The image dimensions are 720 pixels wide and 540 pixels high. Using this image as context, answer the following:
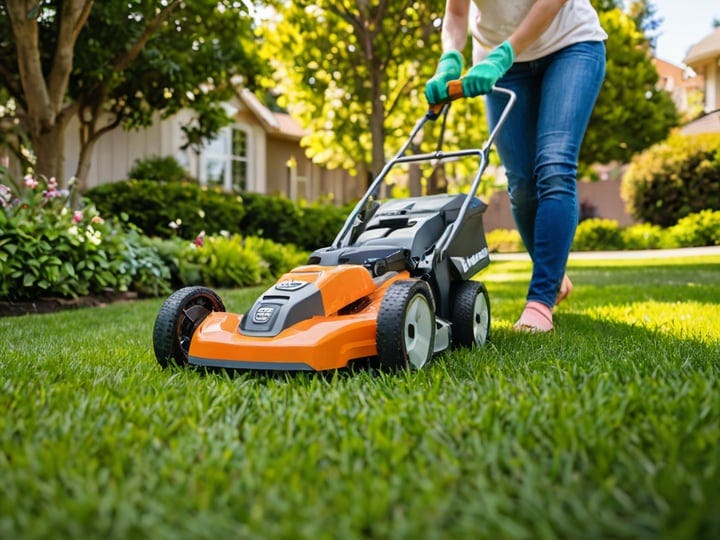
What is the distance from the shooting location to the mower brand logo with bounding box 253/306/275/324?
7.21 ft

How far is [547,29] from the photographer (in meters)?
3.22

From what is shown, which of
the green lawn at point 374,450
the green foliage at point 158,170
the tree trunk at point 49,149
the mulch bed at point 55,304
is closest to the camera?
the green lawn at point 374,450

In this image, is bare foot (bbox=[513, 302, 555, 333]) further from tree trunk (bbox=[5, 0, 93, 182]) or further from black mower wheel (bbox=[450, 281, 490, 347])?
tree trunk (bbox=[5, 0, 93, 182])

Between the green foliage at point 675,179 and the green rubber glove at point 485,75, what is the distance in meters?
15.6

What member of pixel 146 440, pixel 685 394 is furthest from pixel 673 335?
pixel 146 440

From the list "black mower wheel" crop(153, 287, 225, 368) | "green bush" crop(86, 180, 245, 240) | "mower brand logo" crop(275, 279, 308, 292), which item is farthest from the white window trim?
"mower brand logo" crop(275, 279, 308, 292)

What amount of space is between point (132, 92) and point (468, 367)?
8.43 m

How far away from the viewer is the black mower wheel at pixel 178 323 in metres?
2.40

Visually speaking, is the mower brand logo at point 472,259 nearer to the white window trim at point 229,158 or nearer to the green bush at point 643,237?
the white window trim at point 229,158

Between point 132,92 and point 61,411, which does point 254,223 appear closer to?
point 132,92

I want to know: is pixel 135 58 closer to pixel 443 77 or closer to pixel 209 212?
pixel 209 212

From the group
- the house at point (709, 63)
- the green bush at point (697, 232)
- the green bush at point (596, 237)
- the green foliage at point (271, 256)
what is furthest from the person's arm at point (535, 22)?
the house at point (709, 63)

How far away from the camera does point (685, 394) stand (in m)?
1.65

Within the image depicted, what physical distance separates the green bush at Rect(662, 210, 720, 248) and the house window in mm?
10208
